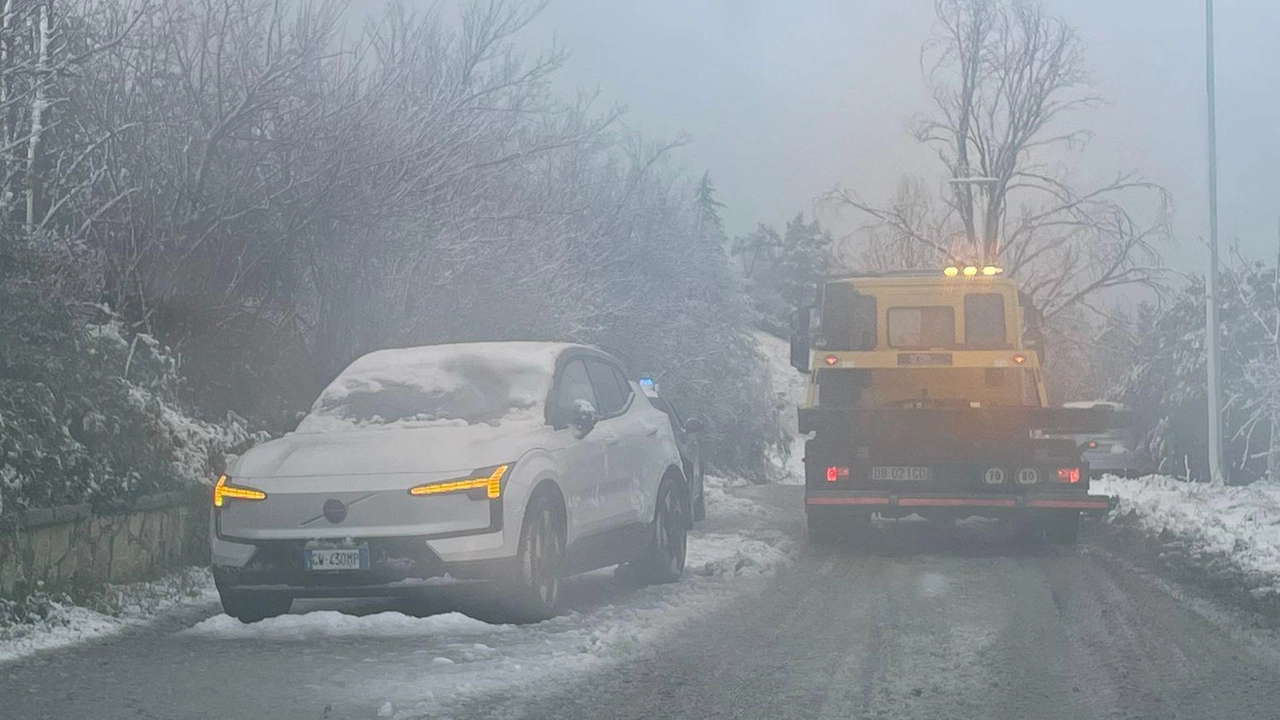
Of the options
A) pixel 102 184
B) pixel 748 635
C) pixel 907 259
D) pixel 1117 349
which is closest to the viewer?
pixel 748 635

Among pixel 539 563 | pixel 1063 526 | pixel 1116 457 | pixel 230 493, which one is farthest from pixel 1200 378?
pixel 230 493

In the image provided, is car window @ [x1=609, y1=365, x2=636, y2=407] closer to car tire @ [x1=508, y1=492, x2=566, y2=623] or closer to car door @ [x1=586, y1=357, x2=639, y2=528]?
car door @ [x1=586, y1=357, x2=639, y2=528]

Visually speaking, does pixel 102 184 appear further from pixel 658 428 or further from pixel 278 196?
pixel 658 428

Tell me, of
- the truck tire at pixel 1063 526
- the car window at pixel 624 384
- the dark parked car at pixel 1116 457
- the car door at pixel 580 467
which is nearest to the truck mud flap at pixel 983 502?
the truck tire at pixel 1063 526

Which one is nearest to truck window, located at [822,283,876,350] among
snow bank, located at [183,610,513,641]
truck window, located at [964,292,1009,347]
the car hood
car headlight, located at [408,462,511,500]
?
truck window, located at [964,292,1009,347]

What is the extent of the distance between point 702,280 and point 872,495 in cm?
2973

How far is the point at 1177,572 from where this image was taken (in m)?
12.2

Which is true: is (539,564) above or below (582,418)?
below

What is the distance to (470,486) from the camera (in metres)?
8.83

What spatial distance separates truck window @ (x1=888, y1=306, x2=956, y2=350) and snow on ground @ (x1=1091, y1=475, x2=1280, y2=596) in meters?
2.90

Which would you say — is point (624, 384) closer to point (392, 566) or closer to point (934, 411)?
point (392, 566)

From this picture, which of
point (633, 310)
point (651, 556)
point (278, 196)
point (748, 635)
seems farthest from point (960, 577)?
point (633, 310)

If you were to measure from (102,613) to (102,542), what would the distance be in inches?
31.2

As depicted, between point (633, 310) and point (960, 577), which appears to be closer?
point (960, 577)
